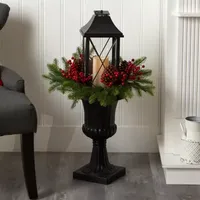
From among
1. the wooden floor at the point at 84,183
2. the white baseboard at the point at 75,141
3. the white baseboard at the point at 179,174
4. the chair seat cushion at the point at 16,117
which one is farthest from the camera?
the white baseboard at the point at 75,141

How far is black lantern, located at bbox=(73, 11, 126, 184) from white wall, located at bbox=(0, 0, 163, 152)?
32 cm

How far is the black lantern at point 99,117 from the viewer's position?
2.93 metres

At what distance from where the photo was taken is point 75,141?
3.56 meters

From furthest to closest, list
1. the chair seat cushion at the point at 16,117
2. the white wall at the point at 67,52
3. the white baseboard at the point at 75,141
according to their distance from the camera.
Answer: the white baseboard at the point at 75,141 < the white wall at the point at 67,52 < the chair seat cushion at the point at 16,117

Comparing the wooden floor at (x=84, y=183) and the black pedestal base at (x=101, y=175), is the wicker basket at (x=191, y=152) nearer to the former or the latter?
the wooden floor at (x=84, y=183)

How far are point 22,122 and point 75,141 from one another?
925 millimetres

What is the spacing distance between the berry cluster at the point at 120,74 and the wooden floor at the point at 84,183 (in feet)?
1.76

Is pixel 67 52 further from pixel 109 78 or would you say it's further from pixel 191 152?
pixel 191 152

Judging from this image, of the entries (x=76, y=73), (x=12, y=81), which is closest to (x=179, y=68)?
(x=76, y=73)

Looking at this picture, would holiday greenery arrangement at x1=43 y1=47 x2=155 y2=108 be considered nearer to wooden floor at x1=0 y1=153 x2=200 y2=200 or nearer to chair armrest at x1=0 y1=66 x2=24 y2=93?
chair armrest at x1=0 y1=66 x2=24 y2=93

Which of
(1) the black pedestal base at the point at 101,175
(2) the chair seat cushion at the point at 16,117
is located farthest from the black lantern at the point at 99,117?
(2) the chair seat cushion at the point at 16,117

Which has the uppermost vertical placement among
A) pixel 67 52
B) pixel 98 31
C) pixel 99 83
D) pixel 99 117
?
pixel 98 31

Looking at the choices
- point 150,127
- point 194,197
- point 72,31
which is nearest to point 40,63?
point 72,31

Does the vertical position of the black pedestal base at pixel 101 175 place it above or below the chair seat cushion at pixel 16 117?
below
